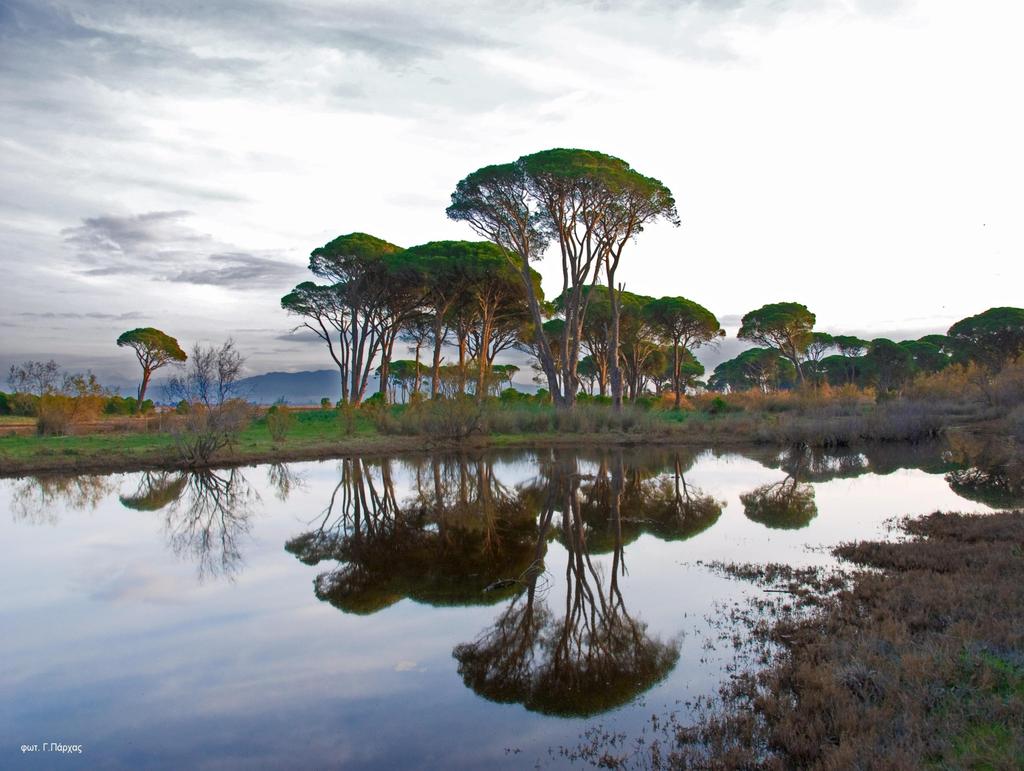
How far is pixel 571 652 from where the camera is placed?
5113 mm

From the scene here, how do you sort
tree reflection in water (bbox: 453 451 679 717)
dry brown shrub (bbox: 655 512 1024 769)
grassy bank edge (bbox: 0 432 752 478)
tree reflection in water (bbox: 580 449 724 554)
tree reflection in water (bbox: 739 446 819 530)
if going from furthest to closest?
grassy bank edge (bbox: 0 432 752 478)
tree reflection in water (bbox: 739 446 819 530)
tree reflection in water (bbox: 580 449 724 554)
tree reflection in water (bbox: 453 451 679 717)
dry brown shrub (bbox: 655 512 1024 769)

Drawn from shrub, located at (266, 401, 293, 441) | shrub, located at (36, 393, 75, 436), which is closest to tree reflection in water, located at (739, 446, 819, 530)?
shrub, located at (266, 401, 293, 441)

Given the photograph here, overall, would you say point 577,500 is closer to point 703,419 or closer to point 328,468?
point 328,468

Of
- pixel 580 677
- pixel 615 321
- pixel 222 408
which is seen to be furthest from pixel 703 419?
pixel 580 677

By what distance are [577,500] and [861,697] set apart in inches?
321

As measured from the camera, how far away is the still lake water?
4.02 metres

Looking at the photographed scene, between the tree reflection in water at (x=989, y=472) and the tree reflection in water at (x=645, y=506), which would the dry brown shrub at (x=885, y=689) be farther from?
the tree reflection in water at (x=989, y=472)

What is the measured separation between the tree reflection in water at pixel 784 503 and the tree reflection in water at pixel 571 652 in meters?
3.85

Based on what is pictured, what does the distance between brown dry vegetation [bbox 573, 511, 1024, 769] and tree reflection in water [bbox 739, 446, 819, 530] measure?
3931mm

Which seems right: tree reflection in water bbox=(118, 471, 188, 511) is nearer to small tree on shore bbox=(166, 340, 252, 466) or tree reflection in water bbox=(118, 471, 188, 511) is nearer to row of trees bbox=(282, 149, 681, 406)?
small tree on shore bbox=(166, 340, 252, 466)

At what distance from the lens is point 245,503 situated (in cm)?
1238

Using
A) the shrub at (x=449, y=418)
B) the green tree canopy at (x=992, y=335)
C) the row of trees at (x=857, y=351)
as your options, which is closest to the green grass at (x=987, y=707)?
the shrub at (x=449, y=418)

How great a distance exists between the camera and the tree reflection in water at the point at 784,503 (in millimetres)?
10086

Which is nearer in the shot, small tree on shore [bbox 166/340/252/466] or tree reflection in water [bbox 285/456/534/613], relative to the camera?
tree reflection in water [bbox 285/456/534/613]
